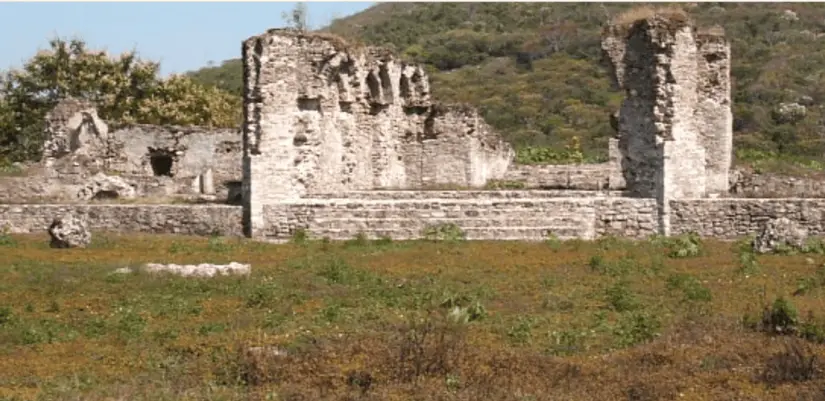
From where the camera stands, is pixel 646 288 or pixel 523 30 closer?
pixel 646 288

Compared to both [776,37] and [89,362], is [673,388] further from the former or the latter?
[776,37]

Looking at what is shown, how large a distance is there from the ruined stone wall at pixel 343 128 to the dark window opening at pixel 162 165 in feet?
31.5

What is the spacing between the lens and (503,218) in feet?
84.0

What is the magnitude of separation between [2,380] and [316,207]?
14167mm

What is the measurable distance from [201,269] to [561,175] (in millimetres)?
21519

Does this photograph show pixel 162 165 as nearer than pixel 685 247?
No

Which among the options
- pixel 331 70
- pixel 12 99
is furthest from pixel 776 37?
pixel 331 70

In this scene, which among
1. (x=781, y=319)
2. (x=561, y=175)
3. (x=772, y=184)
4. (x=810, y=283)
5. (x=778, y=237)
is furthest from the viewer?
(x=561, y=175)

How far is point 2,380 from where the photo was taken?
493 inches

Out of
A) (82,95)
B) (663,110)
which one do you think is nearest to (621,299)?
(663,110)

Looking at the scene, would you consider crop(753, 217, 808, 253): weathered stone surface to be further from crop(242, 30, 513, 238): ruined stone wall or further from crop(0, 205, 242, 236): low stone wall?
crop(0, 205, 242, 236): low stone wall

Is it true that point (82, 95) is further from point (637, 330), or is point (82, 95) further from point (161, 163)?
point (637, 330)

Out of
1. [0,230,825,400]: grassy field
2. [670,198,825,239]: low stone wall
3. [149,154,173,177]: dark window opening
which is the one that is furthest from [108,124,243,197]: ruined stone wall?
[670,198,825,239]: low stone wall

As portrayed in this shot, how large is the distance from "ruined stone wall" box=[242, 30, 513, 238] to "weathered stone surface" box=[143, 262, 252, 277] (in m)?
7.16
